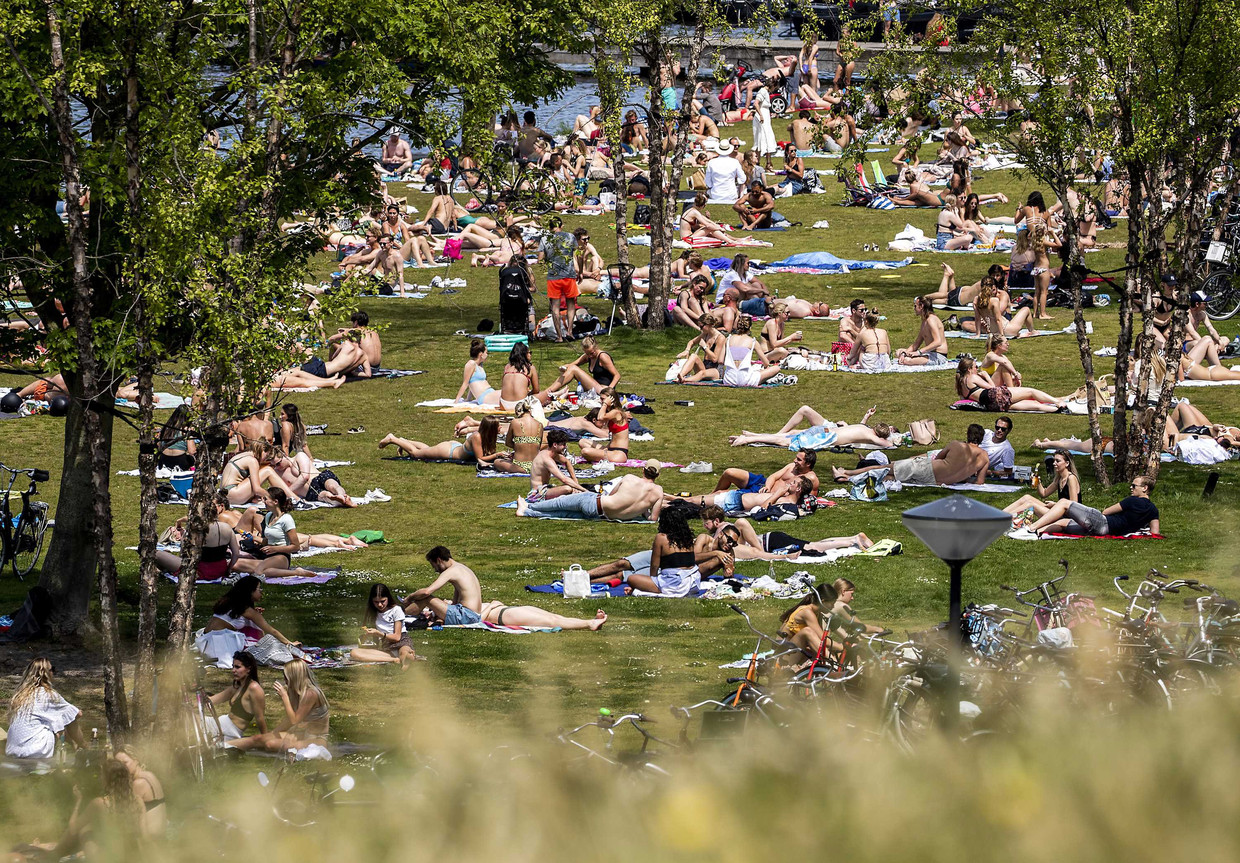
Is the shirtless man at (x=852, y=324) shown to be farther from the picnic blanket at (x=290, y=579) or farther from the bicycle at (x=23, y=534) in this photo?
the bicycle at (x=23, y=534)

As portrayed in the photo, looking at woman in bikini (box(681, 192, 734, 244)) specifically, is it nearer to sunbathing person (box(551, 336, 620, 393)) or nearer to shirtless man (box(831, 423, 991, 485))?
sunbathing person (box(551, 336, 620, 393))

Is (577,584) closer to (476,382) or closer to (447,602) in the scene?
(447,602)

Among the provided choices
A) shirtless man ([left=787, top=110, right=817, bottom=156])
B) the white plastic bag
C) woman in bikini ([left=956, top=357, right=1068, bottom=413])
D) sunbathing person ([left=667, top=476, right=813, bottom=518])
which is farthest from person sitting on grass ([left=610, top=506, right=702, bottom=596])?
shirtless man ([left=787, top=110, right=817, bottom=156])

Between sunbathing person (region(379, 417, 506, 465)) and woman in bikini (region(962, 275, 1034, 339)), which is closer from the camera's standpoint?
sunbathing person (region(379, 417, 506, 465))

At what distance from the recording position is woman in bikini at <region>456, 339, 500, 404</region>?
23984 mm

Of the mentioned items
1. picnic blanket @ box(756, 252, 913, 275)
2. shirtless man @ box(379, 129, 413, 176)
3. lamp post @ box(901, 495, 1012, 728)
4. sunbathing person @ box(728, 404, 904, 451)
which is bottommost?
sunbathing person @ box(728, 404, 904, 451)

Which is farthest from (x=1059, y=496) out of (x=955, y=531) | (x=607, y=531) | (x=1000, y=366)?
(x=955, y=531)

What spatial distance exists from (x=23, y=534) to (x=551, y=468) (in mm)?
5754

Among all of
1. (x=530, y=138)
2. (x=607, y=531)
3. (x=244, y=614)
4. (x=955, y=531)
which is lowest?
(x=607, y=531)

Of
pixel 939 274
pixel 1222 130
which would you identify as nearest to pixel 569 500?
pixel 1222 130

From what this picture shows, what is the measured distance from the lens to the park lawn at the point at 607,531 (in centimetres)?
1367

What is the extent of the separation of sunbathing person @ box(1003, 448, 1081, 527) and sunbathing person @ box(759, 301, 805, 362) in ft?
25.9

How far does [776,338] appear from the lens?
26359mm

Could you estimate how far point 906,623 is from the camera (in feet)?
48.2
